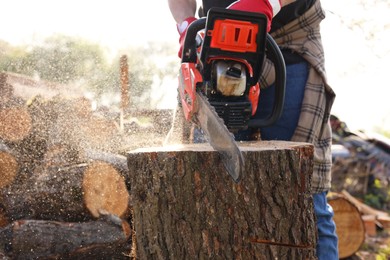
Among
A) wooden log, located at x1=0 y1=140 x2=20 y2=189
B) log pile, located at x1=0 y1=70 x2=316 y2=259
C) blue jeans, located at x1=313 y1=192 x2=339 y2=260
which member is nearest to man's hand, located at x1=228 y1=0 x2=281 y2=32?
log pile, located at x1=0 y1=70 x2=316 y2=259

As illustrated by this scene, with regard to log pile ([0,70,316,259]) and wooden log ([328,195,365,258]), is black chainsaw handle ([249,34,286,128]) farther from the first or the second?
wooden log ([328,195,365,258])

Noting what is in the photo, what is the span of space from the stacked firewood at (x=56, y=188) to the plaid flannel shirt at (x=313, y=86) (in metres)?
1.20

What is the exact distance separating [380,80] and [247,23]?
3655mm

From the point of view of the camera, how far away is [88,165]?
118 inches

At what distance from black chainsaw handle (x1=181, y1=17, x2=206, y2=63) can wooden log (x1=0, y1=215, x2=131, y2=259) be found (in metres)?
1.31

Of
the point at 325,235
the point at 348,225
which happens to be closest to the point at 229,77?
the point at 325,235

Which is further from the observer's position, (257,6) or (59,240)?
(59,240)

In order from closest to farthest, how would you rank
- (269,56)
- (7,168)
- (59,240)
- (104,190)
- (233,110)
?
(233,110)
(269,56)
(59,240)
(104,190)
(7,168)

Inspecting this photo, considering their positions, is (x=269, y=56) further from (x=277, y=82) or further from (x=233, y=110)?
(x=233, y=110)

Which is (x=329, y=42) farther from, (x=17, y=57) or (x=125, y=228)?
(x=17, y=57)

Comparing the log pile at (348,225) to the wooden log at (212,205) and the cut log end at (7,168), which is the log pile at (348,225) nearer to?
the wooden log at (212,205)

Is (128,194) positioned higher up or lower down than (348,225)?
higher up

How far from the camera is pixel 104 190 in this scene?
302 centimetres

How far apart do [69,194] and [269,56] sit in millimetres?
1633
